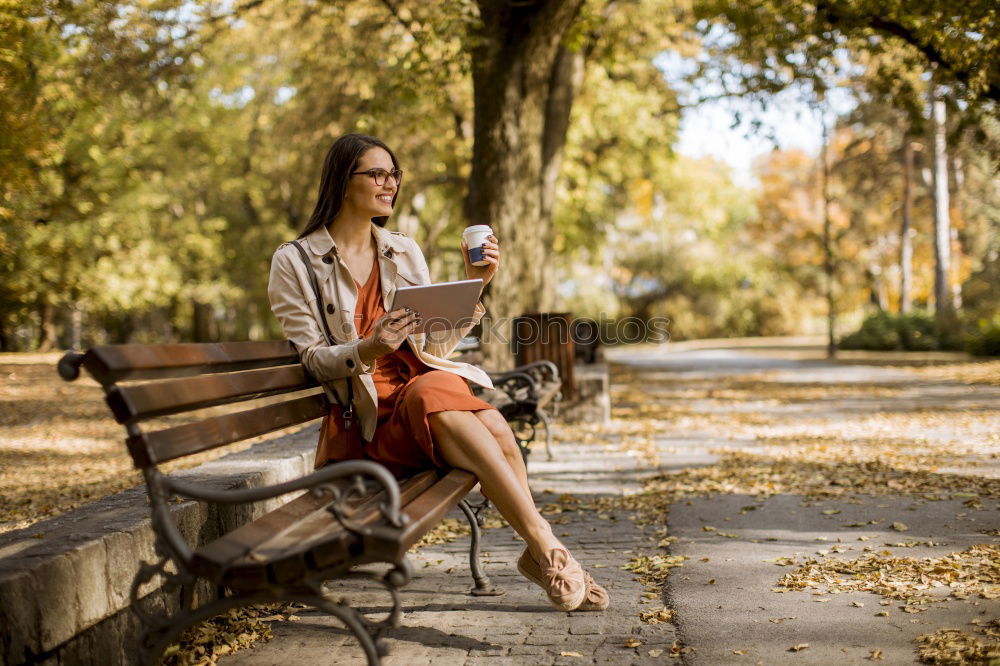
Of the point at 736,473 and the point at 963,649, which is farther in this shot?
the point at 736,473

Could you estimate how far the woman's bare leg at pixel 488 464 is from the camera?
340 cm

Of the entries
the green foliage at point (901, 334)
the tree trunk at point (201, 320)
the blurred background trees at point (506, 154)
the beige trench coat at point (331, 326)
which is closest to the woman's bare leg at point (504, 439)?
the beige trench coat at point (331, 326)

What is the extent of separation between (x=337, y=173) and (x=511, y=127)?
6.66m

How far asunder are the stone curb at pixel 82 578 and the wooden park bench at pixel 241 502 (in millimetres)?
191

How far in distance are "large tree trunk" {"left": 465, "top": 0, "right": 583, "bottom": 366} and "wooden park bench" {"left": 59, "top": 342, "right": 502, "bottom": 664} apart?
6.98m

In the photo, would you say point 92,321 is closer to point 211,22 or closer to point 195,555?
point 211,22

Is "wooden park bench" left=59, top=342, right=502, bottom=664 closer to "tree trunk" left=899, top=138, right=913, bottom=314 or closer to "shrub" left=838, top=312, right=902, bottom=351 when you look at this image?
"shrub" left=838, top=312, right=902, bottom=351

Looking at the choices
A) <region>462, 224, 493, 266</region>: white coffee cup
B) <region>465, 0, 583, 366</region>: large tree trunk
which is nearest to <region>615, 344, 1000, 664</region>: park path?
<region>462, 224, 493, 266</region>: white coffee cup

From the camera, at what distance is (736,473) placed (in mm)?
7078

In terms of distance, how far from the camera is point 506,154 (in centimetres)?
1024

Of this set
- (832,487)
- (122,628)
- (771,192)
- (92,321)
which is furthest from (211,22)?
(771,192)

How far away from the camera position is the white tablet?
3.27m

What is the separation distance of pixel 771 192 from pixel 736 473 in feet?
131

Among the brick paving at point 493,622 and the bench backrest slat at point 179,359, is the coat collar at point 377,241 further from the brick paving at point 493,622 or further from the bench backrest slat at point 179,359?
the brick paving at point 493,622
